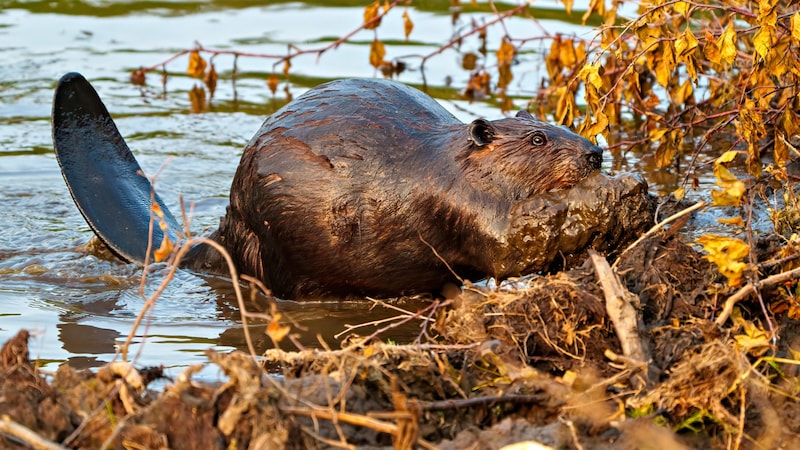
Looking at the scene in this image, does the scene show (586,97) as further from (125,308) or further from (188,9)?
(188,9)

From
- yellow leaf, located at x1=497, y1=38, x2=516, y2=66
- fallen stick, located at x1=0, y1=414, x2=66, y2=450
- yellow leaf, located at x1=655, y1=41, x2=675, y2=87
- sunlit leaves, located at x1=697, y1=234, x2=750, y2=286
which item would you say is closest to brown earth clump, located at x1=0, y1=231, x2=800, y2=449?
fallen stick, located at x1=0, y1=414, x2=66, y2=450

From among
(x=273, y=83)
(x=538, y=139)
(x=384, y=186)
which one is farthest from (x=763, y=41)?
(x=273, y=83)

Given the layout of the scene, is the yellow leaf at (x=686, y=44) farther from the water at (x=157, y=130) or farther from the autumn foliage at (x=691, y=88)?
the water at (x=157, y=130)

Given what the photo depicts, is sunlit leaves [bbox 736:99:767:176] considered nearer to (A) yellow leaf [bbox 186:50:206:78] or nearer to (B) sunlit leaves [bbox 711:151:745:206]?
(B) sunlit leaves [bbox 711:151:745:206]

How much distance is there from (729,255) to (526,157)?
0.90 meters

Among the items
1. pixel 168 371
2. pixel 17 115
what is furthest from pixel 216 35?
pixel 168 371

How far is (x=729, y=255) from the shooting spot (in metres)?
2.99

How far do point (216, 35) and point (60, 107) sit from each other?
3762 millimetres

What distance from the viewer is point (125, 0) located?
9023mm

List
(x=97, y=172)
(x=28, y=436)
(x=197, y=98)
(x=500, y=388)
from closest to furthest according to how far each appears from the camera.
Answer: (x=28, y=436) → (x=500, y=388) → (x=97, y=172) → (x=197, y=98)

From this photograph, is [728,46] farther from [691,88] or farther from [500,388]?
[500,388]

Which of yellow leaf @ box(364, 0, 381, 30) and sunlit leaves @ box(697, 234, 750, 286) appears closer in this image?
sunlit leaves @ box(697, 234, 750, 286)

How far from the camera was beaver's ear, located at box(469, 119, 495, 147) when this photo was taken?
378 centimetres

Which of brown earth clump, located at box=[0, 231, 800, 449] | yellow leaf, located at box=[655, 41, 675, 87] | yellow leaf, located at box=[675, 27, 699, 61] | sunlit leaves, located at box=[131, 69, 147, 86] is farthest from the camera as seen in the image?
sunlit leaves, located at box=[131, 69, 147, 86]
